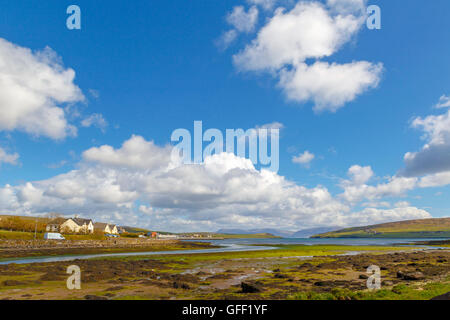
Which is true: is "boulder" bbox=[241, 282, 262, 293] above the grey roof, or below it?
above

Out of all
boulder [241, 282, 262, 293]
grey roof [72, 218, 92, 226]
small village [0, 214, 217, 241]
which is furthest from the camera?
grey roof [72, 218, 92, 226]

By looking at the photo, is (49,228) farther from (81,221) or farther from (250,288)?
(250,288)

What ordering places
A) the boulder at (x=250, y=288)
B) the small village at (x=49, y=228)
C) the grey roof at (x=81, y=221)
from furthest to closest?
the grey roof at (x=81, y=221)
the small village at (x=49, y=228)
the boulder at (x=250, y=288)

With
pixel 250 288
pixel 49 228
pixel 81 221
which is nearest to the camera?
pixel 250 288

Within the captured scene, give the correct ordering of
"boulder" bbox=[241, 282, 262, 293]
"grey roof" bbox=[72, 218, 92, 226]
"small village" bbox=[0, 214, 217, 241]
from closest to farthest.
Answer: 1. "boulder" bbox=[241, 282, 262, 293]
2. "small village" bbox=[0, 214, 217, 241]
3. "grey roof" bbox=[72, 218, 92, 226]

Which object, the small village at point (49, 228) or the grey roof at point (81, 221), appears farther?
the grey roof at point (81, 221)

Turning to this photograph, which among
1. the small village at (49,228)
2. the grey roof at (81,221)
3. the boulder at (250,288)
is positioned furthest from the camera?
the grey roof at (81,221)

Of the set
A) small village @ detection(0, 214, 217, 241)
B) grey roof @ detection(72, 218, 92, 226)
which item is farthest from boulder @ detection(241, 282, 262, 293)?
grey roof @ detection(72, 218, 92, 226)

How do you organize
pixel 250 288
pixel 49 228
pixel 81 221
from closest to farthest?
pixel 250 288
pixel 49 228
pixel 81 221

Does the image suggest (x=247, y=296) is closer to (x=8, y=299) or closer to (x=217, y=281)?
(x=217, y=281)

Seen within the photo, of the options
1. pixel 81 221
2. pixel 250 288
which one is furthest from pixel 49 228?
pixel 250 288

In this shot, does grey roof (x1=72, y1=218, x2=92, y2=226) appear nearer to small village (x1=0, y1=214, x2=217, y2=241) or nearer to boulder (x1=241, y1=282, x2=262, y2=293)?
small village (x1=0, y1=214, x2=217, y2=241)

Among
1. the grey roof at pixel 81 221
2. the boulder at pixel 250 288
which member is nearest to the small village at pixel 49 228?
the grey roof at pixel 81 221

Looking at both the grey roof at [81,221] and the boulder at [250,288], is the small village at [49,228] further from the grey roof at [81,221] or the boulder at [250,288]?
the boulder at [250,288]
